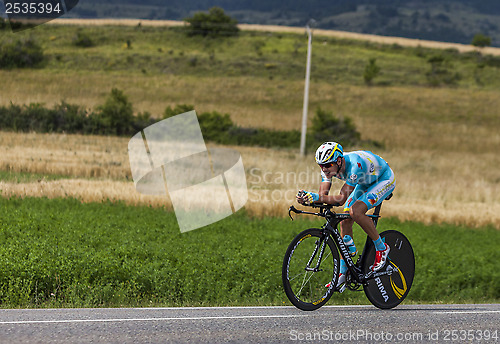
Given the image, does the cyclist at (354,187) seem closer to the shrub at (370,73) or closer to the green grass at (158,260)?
the green grass at (158,260)

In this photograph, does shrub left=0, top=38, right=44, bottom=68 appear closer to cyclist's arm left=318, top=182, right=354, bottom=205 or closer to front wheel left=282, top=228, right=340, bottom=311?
front wheel left=282, top=228, right=340, bottom=311

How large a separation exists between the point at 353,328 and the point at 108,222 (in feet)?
28.9

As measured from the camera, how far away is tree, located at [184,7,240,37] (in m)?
98.6

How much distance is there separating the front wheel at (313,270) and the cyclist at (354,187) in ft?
0.57

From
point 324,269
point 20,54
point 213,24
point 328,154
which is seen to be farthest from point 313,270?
point 213,24

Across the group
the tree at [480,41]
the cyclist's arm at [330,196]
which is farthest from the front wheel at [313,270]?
the tree at [480,41]

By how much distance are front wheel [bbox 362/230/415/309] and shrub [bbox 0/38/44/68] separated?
149ft

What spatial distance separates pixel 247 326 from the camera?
6.91 m

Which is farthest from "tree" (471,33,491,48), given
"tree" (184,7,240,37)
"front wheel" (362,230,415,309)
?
"front wheel" (362,230,415,309)

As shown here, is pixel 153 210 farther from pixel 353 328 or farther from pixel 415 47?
pixel 415 47

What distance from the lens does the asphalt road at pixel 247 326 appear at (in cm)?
632

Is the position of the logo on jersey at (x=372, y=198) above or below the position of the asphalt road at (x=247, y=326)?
above

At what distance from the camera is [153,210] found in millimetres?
16875

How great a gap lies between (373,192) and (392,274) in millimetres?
1301
